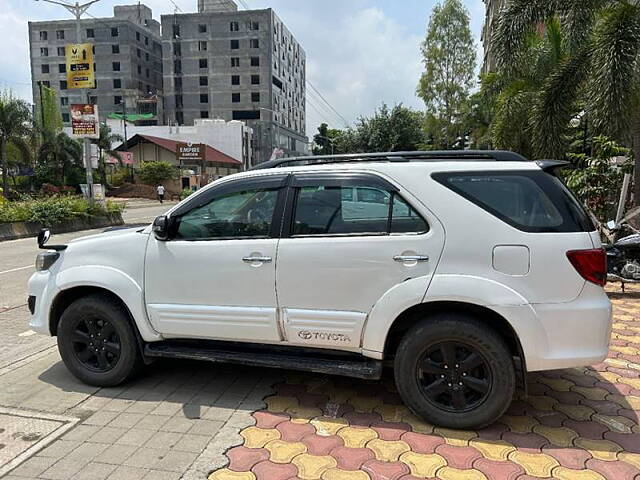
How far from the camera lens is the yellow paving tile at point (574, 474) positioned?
2.69m

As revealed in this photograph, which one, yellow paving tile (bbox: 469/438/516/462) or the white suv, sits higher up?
the white suv

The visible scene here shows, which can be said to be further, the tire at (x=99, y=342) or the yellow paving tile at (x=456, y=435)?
the tire at (x=99, y=342)

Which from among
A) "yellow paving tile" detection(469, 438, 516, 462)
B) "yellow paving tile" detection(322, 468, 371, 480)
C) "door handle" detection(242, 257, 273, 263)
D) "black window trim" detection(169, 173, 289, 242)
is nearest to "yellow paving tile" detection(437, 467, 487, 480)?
"yellow paving tile" detection(469, 438, 516, 462)

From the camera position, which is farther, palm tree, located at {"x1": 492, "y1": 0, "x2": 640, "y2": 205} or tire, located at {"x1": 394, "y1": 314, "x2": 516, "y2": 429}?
palm tree, located at {"x1": 492, "y1": 0, "x2": 640, "y2": 205}

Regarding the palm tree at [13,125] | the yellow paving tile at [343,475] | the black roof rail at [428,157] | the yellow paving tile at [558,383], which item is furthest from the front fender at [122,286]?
the palm tree at [13,125]

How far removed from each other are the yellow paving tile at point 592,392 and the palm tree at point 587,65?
634cm

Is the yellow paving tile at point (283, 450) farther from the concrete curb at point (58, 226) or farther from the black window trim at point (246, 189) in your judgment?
the concrete curb at point (58, 226)

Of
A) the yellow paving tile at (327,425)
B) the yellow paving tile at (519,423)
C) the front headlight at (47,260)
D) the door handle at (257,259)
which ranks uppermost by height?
the door handle at (257,259)

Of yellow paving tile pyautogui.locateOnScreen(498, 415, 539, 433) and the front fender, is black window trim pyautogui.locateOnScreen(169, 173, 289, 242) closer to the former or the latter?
the front fender

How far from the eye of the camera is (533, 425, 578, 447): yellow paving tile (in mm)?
3066

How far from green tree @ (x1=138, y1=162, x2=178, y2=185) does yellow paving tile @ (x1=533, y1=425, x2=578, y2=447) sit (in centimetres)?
4629

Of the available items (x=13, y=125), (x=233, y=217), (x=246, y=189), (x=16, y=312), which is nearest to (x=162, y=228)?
(x=233, y=217)

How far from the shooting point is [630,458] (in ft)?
9.44

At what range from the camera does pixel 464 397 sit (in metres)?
3.18
